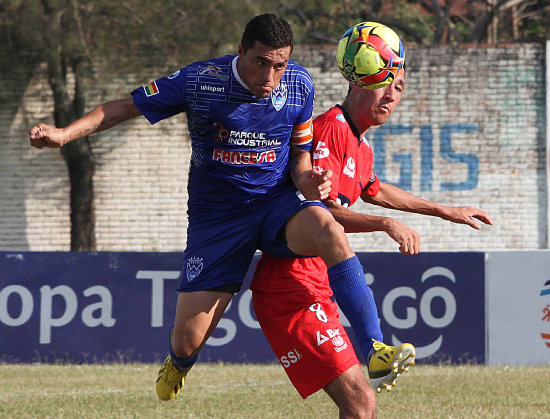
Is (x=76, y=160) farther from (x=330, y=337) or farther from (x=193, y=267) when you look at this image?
(x=330, y=337)

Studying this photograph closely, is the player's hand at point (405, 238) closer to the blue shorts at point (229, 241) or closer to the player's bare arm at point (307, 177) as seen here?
the player's bare arm at point (307, 177)

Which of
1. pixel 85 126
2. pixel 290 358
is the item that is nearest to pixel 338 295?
pixel 290 358

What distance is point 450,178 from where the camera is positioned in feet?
60.1

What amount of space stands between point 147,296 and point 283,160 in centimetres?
543

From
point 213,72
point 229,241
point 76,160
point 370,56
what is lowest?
point 229,241

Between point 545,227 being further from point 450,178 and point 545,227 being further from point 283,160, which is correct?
point 283,160

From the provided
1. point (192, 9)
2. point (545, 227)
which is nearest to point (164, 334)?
point (192, 9)

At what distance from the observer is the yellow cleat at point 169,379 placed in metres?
5.84

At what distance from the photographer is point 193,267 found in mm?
5367

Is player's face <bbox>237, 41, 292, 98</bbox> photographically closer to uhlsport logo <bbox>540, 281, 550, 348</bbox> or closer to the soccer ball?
the soccer ball

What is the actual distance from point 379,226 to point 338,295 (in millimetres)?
451

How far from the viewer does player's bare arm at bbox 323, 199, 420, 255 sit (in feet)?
15.2

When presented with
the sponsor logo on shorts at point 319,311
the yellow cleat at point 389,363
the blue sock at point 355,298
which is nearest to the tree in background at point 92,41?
the sponsor logo on shorts at point 319,311

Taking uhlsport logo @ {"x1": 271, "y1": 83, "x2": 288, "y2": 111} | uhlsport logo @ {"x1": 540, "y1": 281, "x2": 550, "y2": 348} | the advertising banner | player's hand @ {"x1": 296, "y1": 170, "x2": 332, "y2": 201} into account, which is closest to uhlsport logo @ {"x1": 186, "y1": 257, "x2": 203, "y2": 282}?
player's hand @ {"x1": 296, "y1": 170, "x2": 332, "y2": 201}
